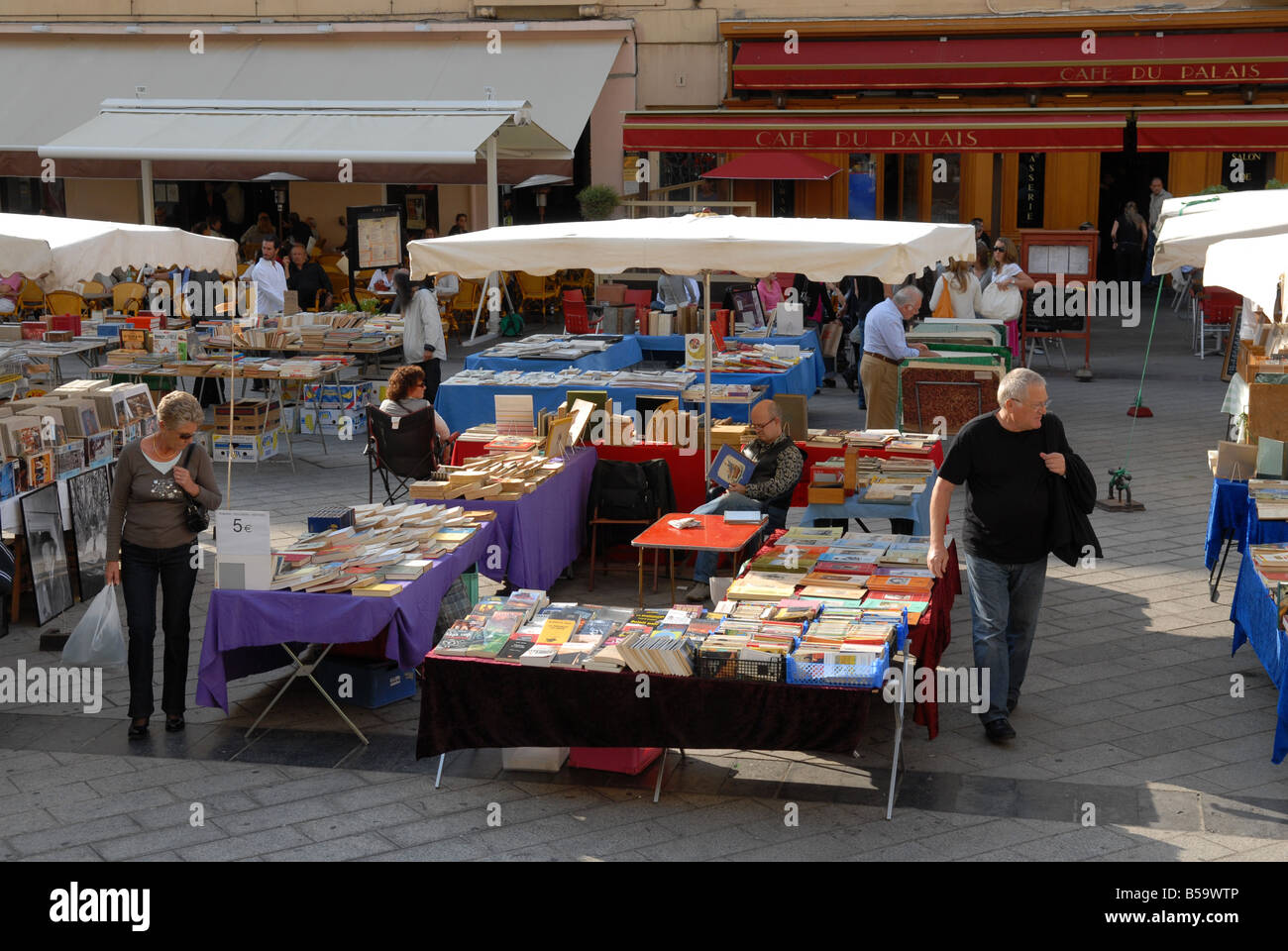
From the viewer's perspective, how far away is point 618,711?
6.27m

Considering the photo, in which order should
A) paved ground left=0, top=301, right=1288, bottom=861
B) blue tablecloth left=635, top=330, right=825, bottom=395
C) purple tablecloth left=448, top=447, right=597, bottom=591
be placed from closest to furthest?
paved ground left=0, top=301, right=1288, bottom=861 → purple tablecloth left=448, top=447, right=597, bottom=591 → blue tablecloth left=635, top=330, right=825, bottom=395

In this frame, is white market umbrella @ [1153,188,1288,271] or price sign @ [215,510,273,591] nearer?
price sign @ [215,510,273,591]

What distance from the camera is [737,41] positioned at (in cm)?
2275

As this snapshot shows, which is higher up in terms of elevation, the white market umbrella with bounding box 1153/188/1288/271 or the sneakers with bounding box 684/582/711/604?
the white market umbrella with bounding box 1153/188/1288/271

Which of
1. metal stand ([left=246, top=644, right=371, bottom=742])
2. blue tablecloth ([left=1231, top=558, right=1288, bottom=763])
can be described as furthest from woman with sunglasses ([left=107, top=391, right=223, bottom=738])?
blue tablecloth ([left=1231, top=558, right=1288, bottom=763])

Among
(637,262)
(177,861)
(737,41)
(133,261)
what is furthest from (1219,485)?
(737,41)

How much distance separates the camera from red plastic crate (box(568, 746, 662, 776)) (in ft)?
21.5

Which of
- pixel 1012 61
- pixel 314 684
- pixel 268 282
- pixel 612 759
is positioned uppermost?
pixel 1012 61

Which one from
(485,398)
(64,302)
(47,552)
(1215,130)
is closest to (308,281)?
(64,302)

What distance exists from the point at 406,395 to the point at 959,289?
6.96 meters

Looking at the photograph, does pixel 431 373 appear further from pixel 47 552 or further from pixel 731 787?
pixel 731 787

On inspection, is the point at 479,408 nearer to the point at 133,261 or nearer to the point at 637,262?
the point at 133,261

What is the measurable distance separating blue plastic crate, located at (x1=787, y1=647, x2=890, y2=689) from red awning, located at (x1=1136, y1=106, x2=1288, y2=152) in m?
16.1

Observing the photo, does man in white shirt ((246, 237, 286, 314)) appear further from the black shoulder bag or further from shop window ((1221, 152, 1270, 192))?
shop window ((1221, 152, 1270, 192))
